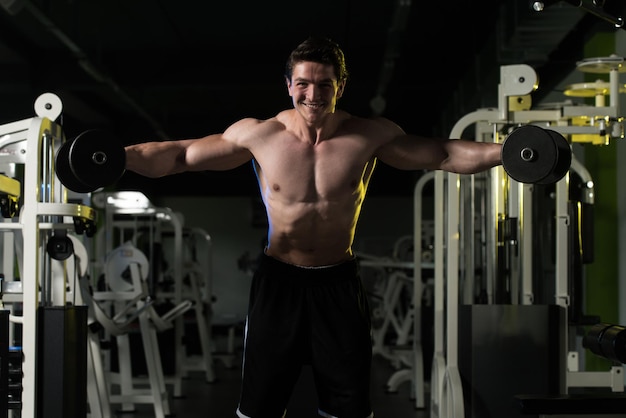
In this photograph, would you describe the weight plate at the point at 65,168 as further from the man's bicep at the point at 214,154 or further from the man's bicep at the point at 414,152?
the man's bicep at the point at 414,152

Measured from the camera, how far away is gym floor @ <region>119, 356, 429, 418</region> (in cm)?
504

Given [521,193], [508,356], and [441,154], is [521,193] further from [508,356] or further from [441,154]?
[441,154]

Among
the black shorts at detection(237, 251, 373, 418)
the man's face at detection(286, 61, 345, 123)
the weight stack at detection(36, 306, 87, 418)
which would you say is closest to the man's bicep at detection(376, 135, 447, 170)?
the man's face at detection(286, 61, 345, 123)

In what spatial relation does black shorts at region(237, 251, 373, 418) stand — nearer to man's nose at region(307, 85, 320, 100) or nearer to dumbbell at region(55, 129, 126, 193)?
man's nose at region(307, 85, 320, 100)

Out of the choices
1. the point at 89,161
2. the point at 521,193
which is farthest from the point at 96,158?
the point at 521,193

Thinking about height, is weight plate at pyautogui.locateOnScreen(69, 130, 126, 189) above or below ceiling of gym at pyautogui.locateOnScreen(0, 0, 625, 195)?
below

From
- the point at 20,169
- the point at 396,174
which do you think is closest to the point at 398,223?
the point at 396,174

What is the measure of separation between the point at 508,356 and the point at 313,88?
1.57 m

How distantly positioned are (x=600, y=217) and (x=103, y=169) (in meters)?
4.43

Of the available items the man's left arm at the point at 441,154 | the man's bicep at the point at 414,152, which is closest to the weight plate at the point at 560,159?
the man's left arm at the point at 441,154

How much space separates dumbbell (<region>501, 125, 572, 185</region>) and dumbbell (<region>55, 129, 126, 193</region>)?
852 mm

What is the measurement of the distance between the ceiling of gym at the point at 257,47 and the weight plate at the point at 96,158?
3.59 meters

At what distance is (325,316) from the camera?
221 cm

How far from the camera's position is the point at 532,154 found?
1.90m
